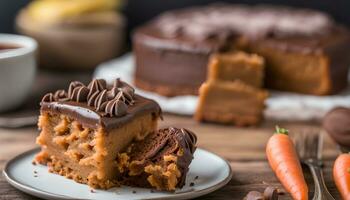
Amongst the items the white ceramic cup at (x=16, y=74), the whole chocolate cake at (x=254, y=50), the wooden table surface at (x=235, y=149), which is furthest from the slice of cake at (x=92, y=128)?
the whole chocolate cake at (x=254, y=50)

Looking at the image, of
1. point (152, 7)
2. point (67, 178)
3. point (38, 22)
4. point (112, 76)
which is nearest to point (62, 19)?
point (38, 22)

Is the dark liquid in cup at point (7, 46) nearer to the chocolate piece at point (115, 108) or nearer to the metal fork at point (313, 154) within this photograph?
the chocolate piece at point (115, 108)

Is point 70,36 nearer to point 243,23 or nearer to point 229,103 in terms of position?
point 243,23

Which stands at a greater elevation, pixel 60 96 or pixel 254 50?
pixel 60 96

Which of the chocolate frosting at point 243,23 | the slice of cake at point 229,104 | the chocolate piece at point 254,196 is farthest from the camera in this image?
the chocolate frosting at point 243,23

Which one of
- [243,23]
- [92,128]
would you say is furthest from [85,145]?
[243,23]

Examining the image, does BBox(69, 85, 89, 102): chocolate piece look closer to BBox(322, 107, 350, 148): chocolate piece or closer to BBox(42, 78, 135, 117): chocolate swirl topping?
BBox(42, 78, 135, 117): chocolate swirl topping

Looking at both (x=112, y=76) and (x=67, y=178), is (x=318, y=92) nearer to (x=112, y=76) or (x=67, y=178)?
(x=112, y=76)
